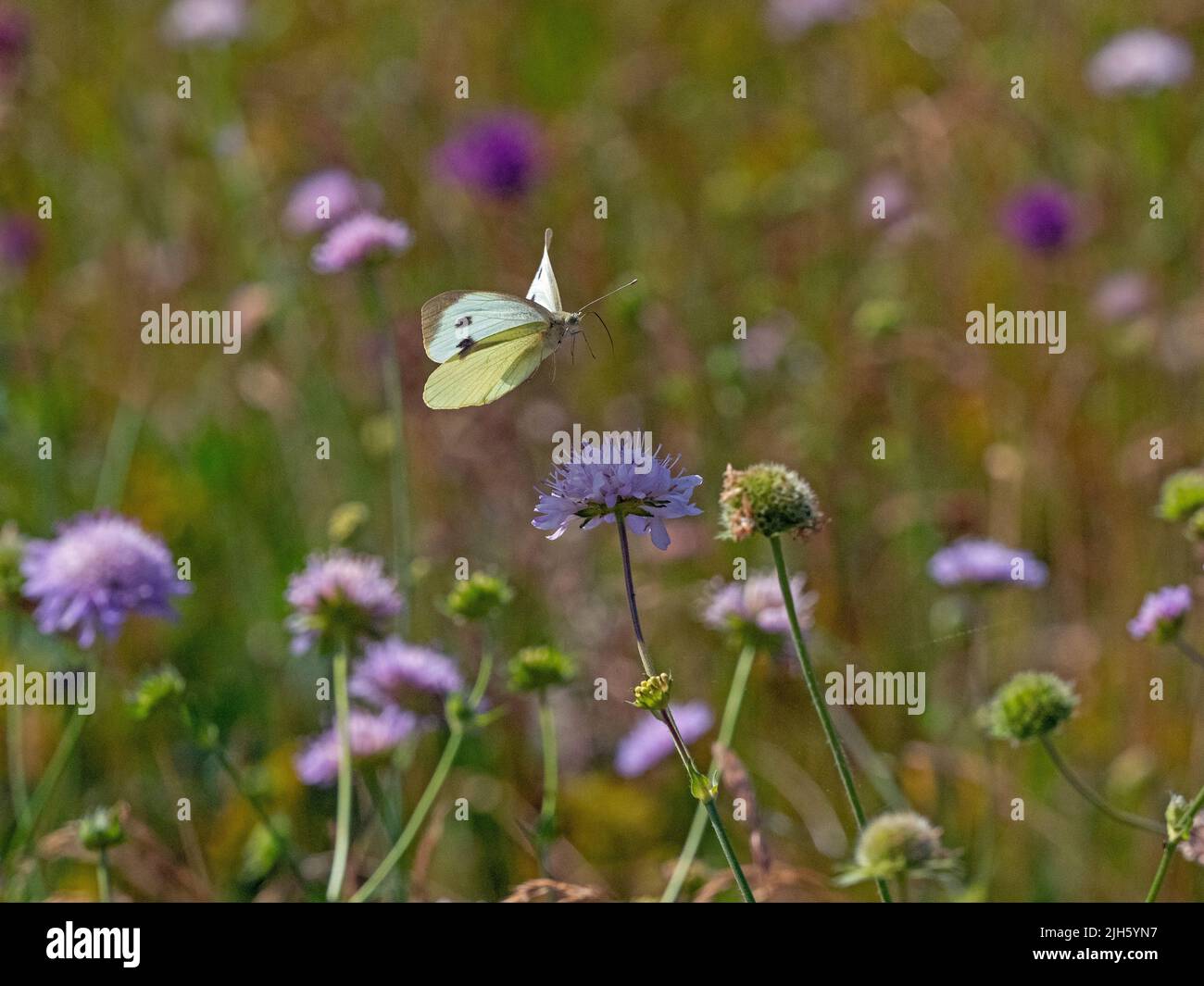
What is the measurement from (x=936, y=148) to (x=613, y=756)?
157cm

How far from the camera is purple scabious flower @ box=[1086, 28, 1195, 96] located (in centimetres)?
293

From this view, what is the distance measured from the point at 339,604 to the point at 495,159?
147 cm

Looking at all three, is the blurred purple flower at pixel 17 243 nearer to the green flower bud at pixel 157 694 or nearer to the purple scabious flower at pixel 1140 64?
the green flower bud at pixel 157 694

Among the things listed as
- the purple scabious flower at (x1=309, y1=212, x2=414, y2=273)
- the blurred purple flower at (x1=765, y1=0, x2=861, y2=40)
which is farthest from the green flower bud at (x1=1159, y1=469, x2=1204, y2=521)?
the blurred purple flower at (x1=765, y1=0, x2=861, y2=40)

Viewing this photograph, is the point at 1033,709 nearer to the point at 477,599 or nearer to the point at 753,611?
the point at 753,611

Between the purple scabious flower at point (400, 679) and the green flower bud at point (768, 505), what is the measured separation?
597 millimetres

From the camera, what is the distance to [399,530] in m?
1.86

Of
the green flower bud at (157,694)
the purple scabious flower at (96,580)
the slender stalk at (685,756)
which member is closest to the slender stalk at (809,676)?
the slender stalk at (685,756)

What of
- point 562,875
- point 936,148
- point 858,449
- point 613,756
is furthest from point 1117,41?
point 562,875

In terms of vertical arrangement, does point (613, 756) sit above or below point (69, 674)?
below

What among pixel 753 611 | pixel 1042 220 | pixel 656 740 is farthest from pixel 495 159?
pixel 753 611

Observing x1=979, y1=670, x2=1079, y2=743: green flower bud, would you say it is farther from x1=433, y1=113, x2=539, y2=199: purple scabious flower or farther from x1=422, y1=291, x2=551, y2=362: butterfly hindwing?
x1=433, y1=113, x2=539, y2=199: purple scabious flower
